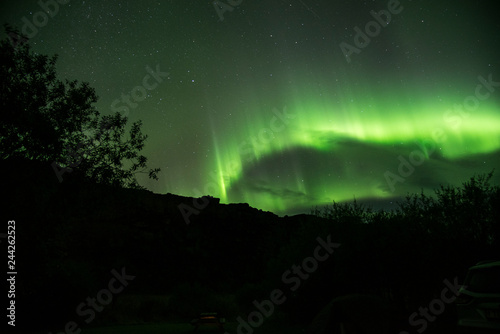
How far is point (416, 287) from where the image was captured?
17953 millimetres

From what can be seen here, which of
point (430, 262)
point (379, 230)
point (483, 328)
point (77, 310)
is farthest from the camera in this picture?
point (77, 310)

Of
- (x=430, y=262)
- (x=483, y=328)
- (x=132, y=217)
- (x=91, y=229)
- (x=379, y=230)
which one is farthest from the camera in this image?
(x=132, y=217)

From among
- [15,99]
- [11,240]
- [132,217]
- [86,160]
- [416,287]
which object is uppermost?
[132,217]

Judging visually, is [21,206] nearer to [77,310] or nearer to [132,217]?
[77,310]

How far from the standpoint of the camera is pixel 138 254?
2672 inches

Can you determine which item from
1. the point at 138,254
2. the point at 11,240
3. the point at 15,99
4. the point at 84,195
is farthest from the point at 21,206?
the point at 138,254

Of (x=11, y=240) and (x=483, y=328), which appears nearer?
(x=483, y=328)

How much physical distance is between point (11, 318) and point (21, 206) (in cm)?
939

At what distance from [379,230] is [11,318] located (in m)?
21.2

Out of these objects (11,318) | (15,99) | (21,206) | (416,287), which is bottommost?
(416,287)

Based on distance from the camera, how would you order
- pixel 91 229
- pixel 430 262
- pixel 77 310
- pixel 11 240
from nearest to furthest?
pixel 11 240, pixel 430 262, pixel 77 310, pixel 91 229

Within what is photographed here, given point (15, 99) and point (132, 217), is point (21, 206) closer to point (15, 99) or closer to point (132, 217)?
point (15, 99)

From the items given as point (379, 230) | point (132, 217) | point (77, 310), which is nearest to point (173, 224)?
point (132, 217)

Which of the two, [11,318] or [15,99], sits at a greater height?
[15,99]
